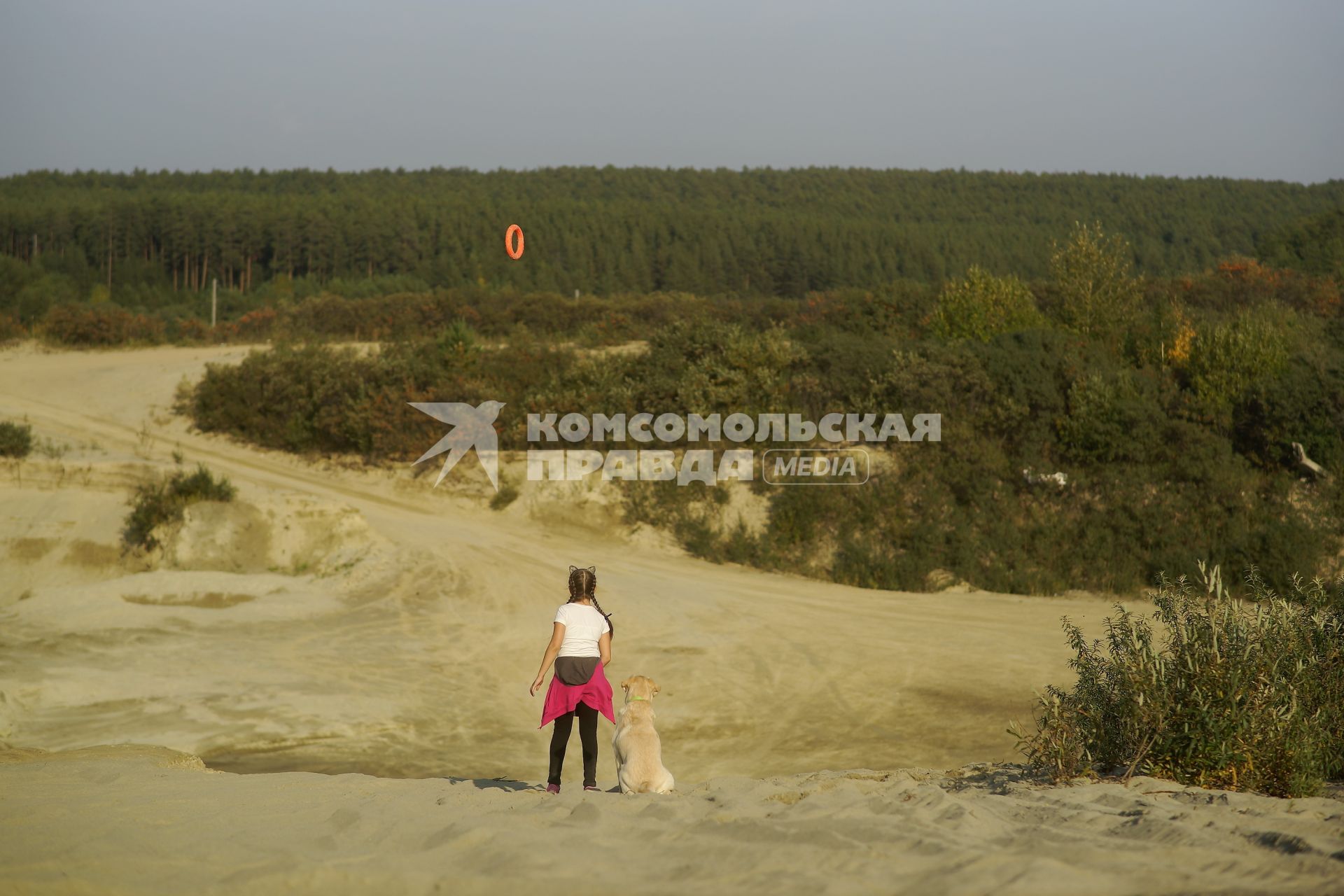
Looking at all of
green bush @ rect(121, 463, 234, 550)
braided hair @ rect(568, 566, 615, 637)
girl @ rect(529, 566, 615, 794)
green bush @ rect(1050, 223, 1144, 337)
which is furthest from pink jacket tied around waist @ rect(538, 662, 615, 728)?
green bush @ rect(1050, 223, 1144, 337)

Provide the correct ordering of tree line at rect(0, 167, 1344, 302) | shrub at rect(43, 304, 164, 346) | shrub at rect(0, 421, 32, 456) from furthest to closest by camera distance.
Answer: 1. tree line at rect(0, 167, 1344, 302)
2. shrub at rect(43, 304, 164, 346)
3. shrub at rect(0, 421, 32, 456)

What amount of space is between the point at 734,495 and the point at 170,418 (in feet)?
41.9

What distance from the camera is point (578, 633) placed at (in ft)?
19.7

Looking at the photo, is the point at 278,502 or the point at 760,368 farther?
the point at 760,368

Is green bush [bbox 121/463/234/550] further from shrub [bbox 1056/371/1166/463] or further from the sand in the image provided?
shrub [bbox 1056/371/1166/463]

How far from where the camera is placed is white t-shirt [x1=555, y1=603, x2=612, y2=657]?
19.7 feet

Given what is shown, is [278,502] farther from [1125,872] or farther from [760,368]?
[1125,872]

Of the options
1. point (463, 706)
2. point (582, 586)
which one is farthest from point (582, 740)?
point (463, 706)

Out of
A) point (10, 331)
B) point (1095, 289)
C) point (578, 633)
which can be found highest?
point (1095, 289)

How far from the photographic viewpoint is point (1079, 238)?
70.9 ft

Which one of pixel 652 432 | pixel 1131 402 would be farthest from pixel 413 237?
pixel 1131 402

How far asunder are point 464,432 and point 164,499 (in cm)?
610

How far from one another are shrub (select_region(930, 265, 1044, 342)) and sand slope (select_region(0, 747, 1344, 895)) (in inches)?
653

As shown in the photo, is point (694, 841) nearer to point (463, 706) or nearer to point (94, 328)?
point (463, 706)
